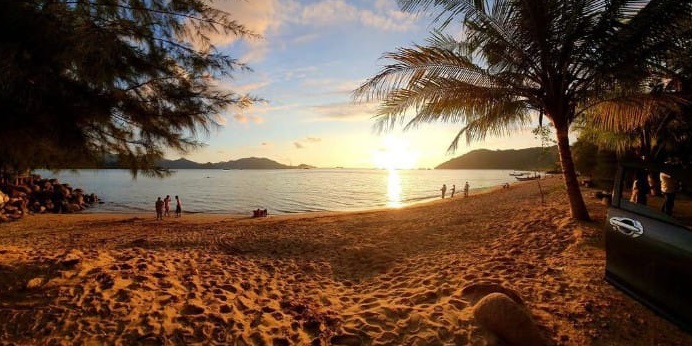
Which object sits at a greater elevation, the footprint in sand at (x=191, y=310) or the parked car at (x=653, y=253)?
the parked car at (x=653, y=253)

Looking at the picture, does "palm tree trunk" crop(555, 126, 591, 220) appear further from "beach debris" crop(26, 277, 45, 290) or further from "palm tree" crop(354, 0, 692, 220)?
"beach debris" crop(26, 277, 45, 290)

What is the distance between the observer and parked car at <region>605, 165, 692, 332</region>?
3.00m

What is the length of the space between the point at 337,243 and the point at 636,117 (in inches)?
365

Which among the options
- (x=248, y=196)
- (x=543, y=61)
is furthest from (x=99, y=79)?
(x=248, y=196)

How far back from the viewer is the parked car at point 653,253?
9.84 feet

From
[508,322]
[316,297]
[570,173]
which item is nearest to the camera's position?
[508,322]

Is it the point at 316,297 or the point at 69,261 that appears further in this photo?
the point at 316,297

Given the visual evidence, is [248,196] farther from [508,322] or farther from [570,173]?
[508,322]

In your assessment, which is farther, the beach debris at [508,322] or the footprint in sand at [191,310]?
the footprint in sand at [191,310]

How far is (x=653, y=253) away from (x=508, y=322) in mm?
1570

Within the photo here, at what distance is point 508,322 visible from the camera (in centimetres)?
396

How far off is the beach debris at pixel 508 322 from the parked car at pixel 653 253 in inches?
41.1

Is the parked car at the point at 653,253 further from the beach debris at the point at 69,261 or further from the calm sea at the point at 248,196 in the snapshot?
the beach debris at the point at 69,261

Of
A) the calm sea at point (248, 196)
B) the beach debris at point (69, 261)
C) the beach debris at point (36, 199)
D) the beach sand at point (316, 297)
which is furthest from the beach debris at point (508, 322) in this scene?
the beach debris at point (36, 199)
